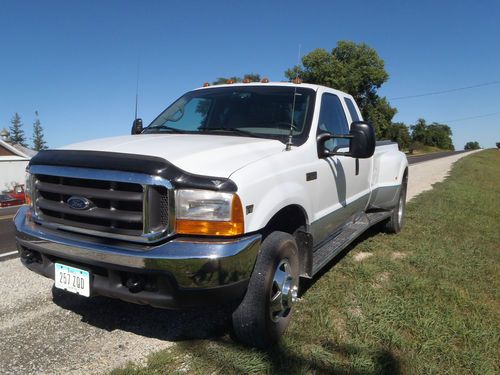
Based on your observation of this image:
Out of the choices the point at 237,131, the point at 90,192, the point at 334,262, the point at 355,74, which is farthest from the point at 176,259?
the point at 355,74

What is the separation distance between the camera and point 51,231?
119 inches

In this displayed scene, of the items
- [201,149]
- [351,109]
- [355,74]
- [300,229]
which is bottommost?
[300,229]

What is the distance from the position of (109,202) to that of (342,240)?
103 inches

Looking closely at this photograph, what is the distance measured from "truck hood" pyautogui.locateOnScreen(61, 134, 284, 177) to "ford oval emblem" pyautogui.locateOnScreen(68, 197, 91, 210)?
377mm

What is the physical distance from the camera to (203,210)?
2576 mm

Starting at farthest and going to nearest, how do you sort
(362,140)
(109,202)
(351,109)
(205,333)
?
1. (351,109)
2. (362,140)
3. (205,333)
4. (109,202)

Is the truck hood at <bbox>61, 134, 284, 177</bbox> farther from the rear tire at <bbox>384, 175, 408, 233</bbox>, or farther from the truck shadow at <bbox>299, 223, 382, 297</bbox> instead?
the rear tire at <bbox>384, 175, 408, 233</bbox>

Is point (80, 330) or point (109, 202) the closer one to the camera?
point (109, 202)

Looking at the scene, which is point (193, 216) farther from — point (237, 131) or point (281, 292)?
point (237, 131)

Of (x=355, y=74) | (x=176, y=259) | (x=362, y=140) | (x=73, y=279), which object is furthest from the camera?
(x=355, y=74)

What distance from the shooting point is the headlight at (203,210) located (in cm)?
256

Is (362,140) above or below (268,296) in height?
above

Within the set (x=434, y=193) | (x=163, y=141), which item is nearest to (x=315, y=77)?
(x=434, y=193)

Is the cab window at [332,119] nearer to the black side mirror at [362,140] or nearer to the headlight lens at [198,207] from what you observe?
the black side mirror at [362,140]
